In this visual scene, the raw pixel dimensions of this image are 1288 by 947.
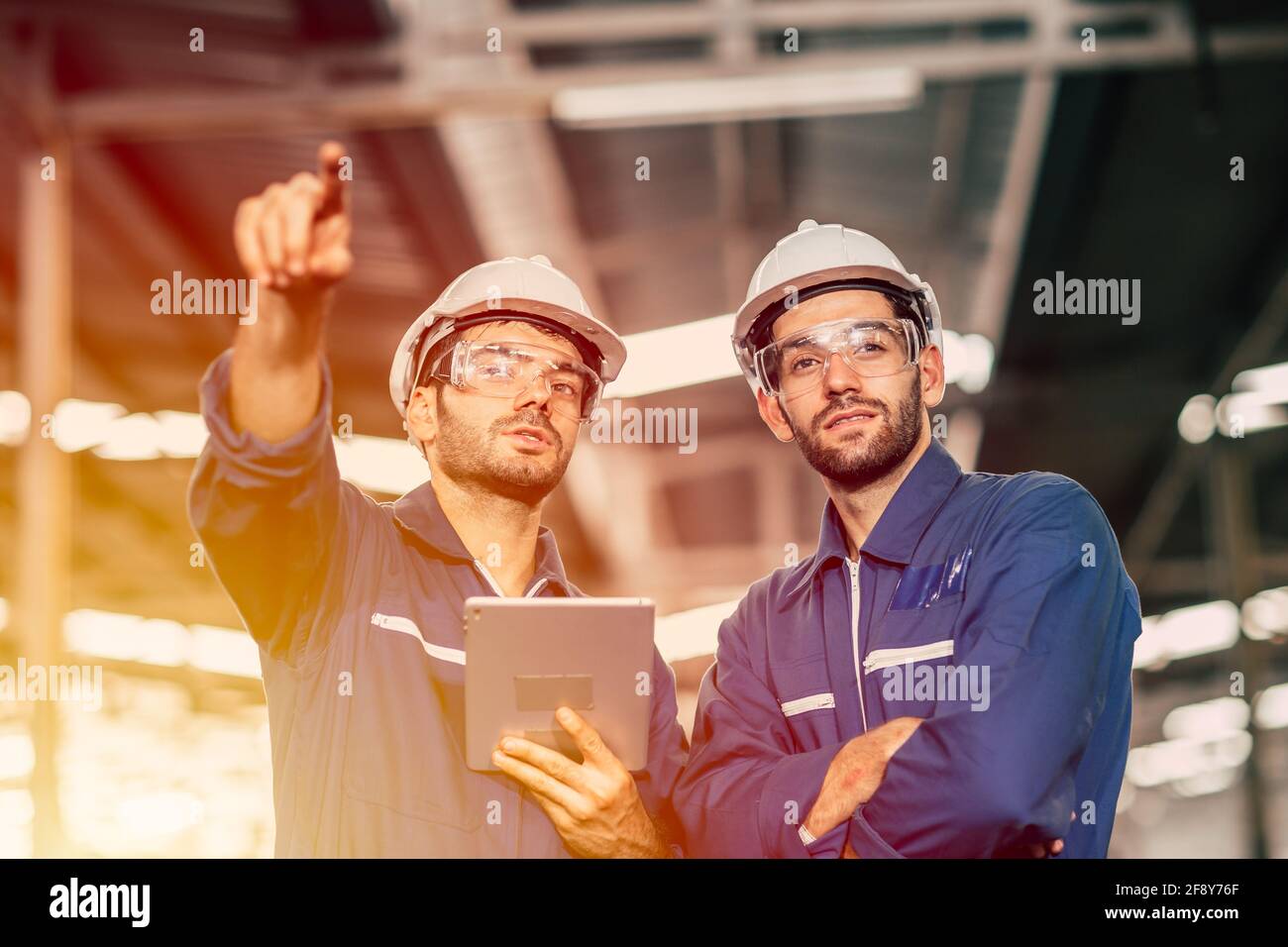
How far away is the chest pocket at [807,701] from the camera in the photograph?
265 centimetres

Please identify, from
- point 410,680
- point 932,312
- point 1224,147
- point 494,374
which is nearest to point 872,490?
point 932,312

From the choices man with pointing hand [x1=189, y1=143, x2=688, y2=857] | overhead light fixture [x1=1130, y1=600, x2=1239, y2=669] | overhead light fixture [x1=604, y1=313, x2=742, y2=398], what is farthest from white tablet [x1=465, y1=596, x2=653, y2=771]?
overhead light fixture [x1=1130, y1=600, x2=1239, y2=669]

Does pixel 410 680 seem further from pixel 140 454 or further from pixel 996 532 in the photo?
pixel 140 454

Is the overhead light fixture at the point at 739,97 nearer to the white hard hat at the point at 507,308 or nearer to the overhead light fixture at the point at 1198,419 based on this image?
the white hard hat at the point at 507,308

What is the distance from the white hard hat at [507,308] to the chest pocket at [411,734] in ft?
1.88

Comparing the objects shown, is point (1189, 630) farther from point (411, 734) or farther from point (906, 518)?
point (411, 734)

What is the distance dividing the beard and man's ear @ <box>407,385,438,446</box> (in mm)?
923

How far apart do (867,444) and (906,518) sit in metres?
0.21

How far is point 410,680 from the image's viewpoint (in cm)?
268

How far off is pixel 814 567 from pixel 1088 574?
639 millimetres

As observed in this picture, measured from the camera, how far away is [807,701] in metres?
2.68

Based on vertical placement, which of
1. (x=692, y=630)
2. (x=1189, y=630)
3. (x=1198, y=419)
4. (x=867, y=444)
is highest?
(x=1198, y=419)

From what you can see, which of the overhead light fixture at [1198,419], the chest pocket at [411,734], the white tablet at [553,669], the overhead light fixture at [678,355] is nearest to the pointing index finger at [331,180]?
the white tablet at [553,669]

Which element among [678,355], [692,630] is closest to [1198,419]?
[692,630]
